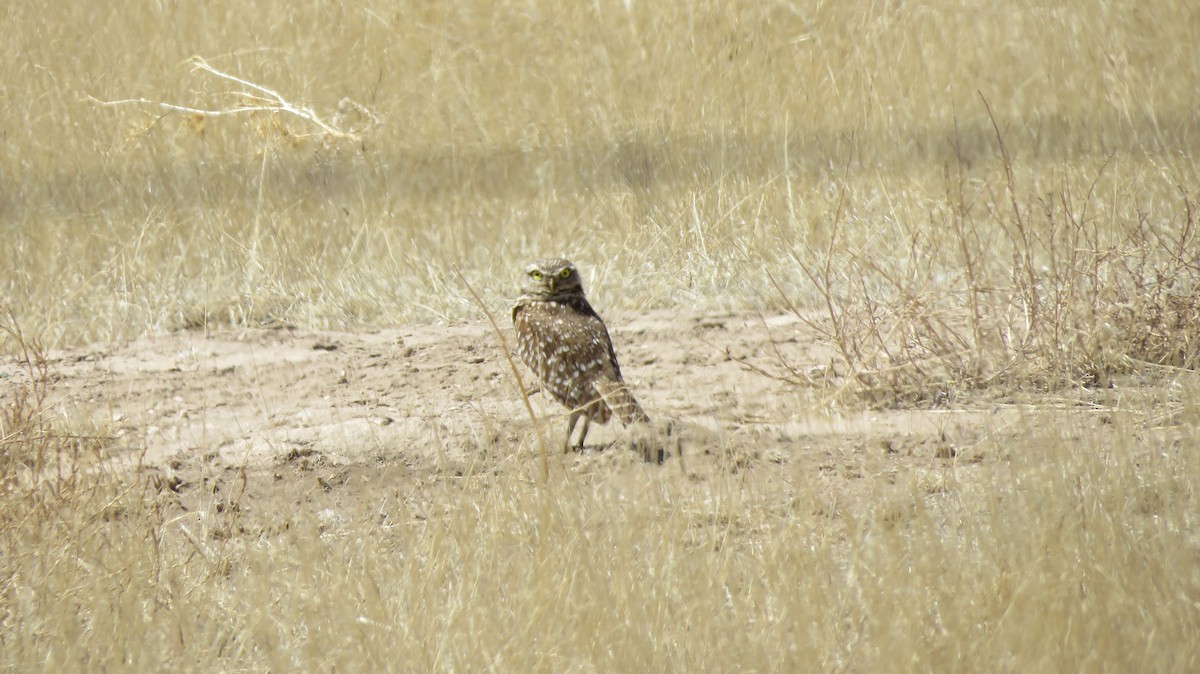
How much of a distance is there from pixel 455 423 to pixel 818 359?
1793mm

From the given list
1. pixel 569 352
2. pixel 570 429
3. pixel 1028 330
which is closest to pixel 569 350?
pixel 569 352

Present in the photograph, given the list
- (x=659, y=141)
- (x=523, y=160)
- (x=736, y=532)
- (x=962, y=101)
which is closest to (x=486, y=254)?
(x=523, y=160)

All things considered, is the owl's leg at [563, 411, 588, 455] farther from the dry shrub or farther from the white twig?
the white twig

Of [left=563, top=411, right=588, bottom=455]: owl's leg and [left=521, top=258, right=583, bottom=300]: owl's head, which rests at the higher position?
[left=521, top=258, right=583, bottom=300]: owl's head

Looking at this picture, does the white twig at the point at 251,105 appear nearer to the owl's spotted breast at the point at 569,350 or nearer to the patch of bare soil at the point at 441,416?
the patch of bare soil at the point at 441,416

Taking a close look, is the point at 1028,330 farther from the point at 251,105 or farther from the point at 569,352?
the point at 251,105

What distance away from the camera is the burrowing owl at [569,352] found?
15.6 feet

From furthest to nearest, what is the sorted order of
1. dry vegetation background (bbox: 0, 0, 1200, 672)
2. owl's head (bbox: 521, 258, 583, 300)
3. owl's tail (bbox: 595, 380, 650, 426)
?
1. owl's head (bbox: 521, 258, 583, 300)
2. owl's tail (bbox: 595, 380, 650, 426)
3. dry vegetation background (bbox: 0, 0, 1200, 672)

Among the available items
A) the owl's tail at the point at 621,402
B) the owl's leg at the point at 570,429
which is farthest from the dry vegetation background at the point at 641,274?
the owl's leg at the point at 570,429

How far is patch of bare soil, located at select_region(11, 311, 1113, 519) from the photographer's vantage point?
14.9 ft

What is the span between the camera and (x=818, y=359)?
5934 mm

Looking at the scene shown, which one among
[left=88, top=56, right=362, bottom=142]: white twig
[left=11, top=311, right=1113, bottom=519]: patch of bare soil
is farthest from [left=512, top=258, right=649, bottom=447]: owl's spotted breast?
[left=88, top=56, right=362, bottom=142]: white twig

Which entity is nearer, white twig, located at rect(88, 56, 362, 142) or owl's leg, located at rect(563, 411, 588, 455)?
Result: owl's leg, located at rect(563, 411, 588, 455)

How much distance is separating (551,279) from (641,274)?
2.29 m
